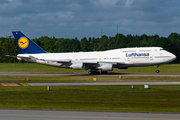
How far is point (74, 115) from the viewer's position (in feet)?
51.3

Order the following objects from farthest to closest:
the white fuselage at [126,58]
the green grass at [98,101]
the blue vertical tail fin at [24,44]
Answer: the blue vertical tail fin at [24,44] < the white fuselage at [126,58] < the green grass at [98,101]

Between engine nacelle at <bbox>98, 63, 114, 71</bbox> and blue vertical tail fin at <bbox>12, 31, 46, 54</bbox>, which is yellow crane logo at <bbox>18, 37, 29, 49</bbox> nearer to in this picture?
blue vertical tail fin at <bbox>12, 31, 46, 54</bbox>

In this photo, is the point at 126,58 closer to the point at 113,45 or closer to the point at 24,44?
the point at 24,44

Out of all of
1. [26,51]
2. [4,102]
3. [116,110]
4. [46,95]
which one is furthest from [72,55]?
[116,110]

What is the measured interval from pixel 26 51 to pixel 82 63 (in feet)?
47.2

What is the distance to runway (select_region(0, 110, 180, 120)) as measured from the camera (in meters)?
14.8

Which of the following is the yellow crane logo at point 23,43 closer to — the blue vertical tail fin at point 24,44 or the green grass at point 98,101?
the blue vertical tail fin at point 24,44

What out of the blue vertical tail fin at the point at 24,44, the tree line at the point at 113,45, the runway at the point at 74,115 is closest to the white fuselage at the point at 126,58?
the blue vertical tail fin at the point at 24,44

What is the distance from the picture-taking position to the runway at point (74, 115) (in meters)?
14.8

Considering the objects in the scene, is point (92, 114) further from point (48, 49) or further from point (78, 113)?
point (48, 49)

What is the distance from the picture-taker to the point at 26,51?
55.6 m

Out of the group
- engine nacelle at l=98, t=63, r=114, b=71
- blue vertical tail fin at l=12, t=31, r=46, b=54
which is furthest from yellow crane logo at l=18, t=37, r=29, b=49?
engine nacelle at l=98, t=63, r=114, b=71

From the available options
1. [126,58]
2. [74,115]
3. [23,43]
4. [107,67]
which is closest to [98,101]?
[74,115]

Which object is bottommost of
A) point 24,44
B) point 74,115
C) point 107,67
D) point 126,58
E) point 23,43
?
point 74,115
